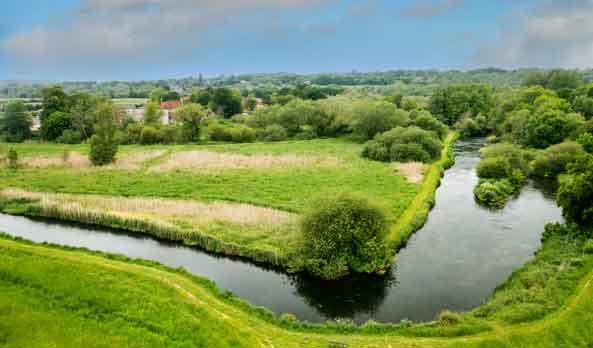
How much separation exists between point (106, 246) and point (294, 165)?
2620cm

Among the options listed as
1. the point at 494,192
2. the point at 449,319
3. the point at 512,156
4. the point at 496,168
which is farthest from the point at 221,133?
the point at 449,319

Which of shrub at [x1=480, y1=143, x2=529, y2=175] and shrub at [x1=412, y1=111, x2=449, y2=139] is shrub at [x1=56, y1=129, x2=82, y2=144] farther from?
shrub at [x1=480, y1=143, x2=529, y2=175]

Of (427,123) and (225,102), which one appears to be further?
(225,102)

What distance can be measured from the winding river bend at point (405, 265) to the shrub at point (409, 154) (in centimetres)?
1602

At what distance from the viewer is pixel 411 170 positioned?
47406 millimetres

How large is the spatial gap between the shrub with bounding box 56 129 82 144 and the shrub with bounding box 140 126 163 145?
11.1 meters

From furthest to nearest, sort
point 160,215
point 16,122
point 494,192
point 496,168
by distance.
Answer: point 16,122 < point 496,168 < point 494,192 < point 160,215

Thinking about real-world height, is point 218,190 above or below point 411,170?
below

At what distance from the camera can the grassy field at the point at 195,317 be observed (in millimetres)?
15398

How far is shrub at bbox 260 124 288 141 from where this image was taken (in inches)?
2936

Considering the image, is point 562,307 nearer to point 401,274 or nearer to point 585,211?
point 401,274

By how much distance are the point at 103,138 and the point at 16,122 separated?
1481 inches

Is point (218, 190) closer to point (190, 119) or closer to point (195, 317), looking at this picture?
point (195, 317)

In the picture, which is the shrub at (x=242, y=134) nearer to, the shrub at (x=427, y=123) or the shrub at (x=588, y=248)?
the shrub at (x=427, y=123)
